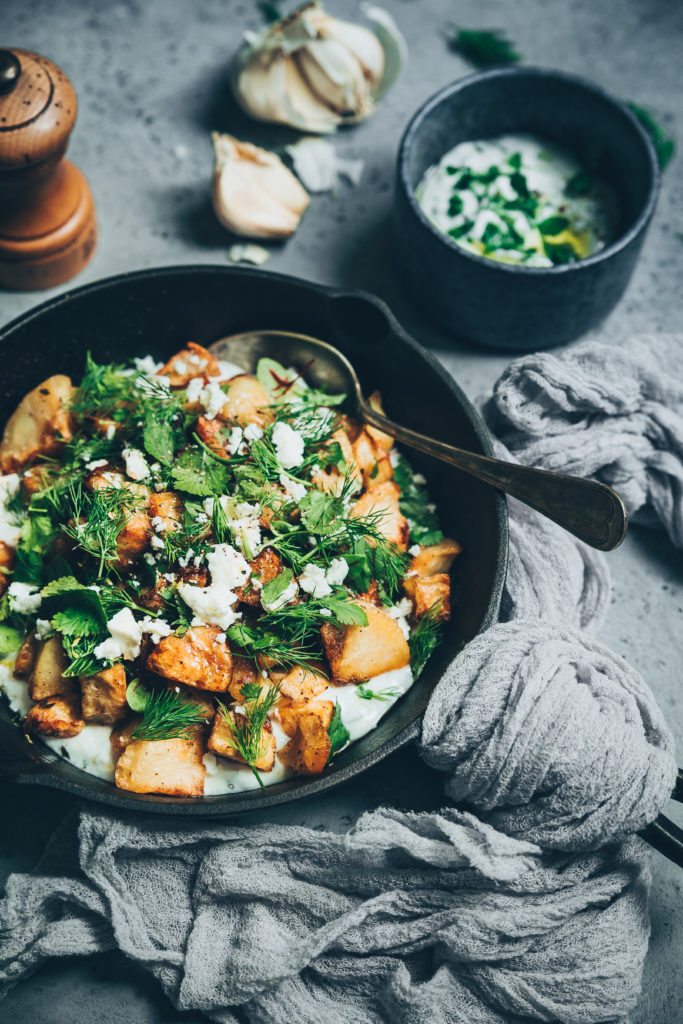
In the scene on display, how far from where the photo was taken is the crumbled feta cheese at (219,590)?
1628 millimetres

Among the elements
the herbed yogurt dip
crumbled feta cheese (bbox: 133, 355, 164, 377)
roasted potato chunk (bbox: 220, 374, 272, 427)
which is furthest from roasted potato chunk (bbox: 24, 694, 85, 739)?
the herbed yogurt dip

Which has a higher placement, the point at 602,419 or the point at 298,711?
the point at 602,419

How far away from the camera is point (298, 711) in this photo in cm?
167

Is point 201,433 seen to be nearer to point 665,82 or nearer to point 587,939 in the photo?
point 587,939

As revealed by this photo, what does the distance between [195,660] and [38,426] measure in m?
0.73

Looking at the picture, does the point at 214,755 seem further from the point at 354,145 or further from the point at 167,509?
the point at 354,145

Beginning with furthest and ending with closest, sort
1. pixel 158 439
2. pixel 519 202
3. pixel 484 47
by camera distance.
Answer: pixel 484 47
pixel 519 202
pixel 158 439

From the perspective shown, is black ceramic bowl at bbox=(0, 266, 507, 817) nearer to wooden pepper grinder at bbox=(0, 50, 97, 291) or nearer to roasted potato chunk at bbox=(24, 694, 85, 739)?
roasted potato chunk at bbox=(24, 694, 85, 739)

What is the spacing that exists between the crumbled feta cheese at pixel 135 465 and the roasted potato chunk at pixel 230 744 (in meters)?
0.52

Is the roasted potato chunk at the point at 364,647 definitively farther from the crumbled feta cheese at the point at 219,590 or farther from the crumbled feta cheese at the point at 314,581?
the crumbled feta cheese at the point at 219,590

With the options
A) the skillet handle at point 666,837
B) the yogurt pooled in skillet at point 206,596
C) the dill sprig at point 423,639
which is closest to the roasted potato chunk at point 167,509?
the yogurt pooled in skillet at point 206,596

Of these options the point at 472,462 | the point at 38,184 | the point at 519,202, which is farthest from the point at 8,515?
the point at 519,202

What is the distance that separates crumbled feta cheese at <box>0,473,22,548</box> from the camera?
1.84 meters

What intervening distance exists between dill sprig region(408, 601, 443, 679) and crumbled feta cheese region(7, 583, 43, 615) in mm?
789
